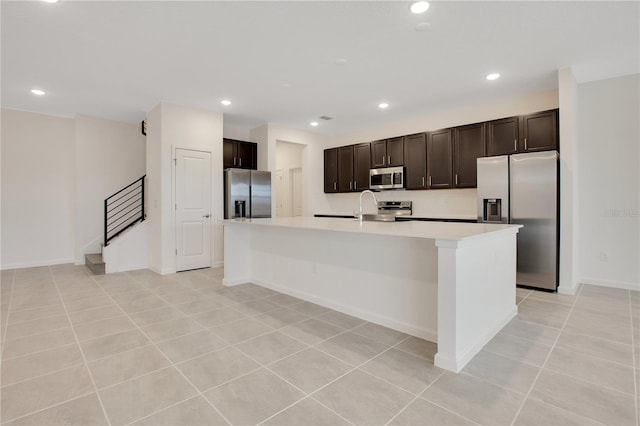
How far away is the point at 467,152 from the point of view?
5.18 metres

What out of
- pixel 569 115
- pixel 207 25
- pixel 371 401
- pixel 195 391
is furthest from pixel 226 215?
pixel 569 115

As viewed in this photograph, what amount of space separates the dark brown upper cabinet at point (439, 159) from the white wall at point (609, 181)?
67.5 inches

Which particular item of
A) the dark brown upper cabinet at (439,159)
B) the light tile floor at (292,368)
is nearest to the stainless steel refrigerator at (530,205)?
the light tile floor at (292,368)

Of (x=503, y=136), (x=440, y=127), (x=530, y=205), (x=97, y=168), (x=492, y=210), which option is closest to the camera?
(x=530, y=205)

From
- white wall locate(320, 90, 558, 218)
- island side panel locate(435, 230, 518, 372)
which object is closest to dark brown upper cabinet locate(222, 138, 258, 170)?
white wall locate(320, 90, 558, 218)

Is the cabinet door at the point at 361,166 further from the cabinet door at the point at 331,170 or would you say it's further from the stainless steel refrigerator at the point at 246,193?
the stainless steel refrigerator at the point at 246,193

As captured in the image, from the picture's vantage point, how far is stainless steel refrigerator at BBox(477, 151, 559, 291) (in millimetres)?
3916

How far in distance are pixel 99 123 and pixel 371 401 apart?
6677mm

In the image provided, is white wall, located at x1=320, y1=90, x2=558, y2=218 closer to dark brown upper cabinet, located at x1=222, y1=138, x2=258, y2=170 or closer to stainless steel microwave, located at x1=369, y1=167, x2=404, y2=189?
stainless steel microwave, located at x1=369, y1=167, x2=404, y2=189

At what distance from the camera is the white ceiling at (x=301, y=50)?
2629 millimetres

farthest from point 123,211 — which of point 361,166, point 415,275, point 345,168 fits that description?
point 415,275

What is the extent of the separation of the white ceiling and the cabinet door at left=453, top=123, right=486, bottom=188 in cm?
48

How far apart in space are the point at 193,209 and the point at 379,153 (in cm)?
369

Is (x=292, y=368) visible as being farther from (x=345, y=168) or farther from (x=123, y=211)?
(x=123, y=211)
